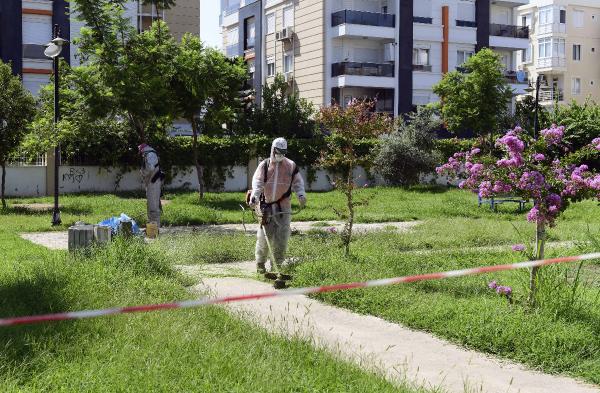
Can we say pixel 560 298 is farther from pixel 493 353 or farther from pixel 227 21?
pixel 227 21

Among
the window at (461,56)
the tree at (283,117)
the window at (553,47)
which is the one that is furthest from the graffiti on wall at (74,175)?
the window at (553,47)

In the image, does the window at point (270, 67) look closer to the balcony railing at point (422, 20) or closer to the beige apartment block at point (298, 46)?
the beige apartment block at point (298, 46)

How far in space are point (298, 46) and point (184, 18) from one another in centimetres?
1429

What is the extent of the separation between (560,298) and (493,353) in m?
1.11

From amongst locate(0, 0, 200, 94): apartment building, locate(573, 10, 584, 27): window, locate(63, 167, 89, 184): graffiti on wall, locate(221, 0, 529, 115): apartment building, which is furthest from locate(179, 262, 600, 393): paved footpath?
locate(573, 10, 584, 27): window

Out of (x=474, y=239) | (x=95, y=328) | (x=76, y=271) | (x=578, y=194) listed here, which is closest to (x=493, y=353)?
(x=578, y=194)

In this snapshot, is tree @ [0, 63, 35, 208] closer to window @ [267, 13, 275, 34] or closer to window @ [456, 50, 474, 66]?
window @ [267, 13, 275, 34]

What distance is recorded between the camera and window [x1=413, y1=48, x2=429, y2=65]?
4150 cm

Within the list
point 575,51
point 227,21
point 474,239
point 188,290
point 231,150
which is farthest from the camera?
point 575,51

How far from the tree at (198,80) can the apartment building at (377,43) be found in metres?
15.6

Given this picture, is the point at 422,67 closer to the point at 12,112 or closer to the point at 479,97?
the point at 479,97

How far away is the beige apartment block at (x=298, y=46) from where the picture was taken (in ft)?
132

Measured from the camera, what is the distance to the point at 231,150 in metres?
30.3

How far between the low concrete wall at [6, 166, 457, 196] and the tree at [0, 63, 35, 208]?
6294 millimetres
